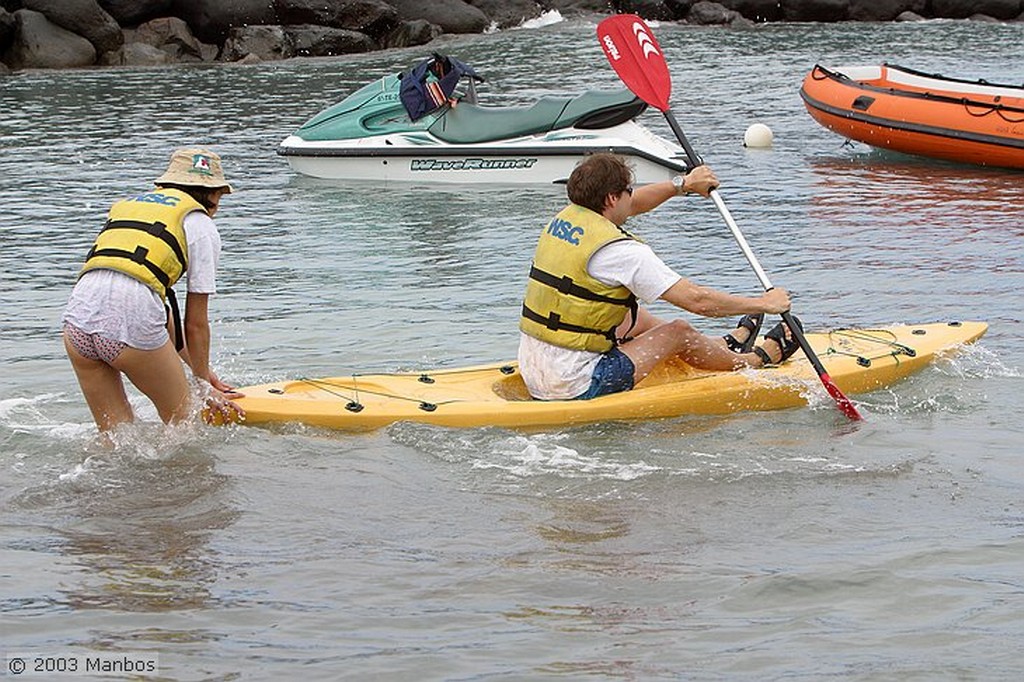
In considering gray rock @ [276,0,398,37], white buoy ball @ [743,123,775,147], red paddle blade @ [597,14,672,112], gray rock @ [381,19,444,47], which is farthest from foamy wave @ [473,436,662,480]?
gray rock @ [276,0,398,37]

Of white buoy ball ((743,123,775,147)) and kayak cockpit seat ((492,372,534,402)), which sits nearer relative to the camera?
kayak cockpit seat ((492,372,534,402))

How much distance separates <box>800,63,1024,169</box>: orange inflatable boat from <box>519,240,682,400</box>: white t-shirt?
8.89 m

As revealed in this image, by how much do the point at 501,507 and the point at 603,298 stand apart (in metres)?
1.16

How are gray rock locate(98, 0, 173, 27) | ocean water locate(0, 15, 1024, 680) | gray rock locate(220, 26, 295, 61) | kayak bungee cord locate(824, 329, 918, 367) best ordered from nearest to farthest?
ocean water locate(0, 15, 1024, 680) < kayak bungee cord locate(824, 329, 918, 367) < gray rock locate(220, 26, 295, 61) < gray rock locate(98, 0, 173, 27)

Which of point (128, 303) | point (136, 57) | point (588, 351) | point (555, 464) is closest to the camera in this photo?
point (128, 303)

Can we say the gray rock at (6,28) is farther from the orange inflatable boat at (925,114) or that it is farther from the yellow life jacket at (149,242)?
the yellow life jacket at (149,242)

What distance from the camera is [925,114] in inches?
589

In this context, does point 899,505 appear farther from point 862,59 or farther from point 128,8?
point 128,8

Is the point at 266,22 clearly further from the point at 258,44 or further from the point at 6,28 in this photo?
the point at 6,28

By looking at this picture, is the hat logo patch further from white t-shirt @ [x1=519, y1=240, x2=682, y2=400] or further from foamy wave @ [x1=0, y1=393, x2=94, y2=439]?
white t-shirt @ [x1=519, y1=240, x2=682, y2=400]

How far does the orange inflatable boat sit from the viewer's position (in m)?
14.3

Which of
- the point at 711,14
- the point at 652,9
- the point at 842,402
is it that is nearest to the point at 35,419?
the point at 842,402

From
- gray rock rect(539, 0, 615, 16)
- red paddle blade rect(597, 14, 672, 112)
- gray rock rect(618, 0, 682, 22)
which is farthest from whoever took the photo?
gray rock rect(539, 0, 615, 16)

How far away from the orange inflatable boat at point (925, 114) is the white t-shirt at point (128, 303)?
406 inches
